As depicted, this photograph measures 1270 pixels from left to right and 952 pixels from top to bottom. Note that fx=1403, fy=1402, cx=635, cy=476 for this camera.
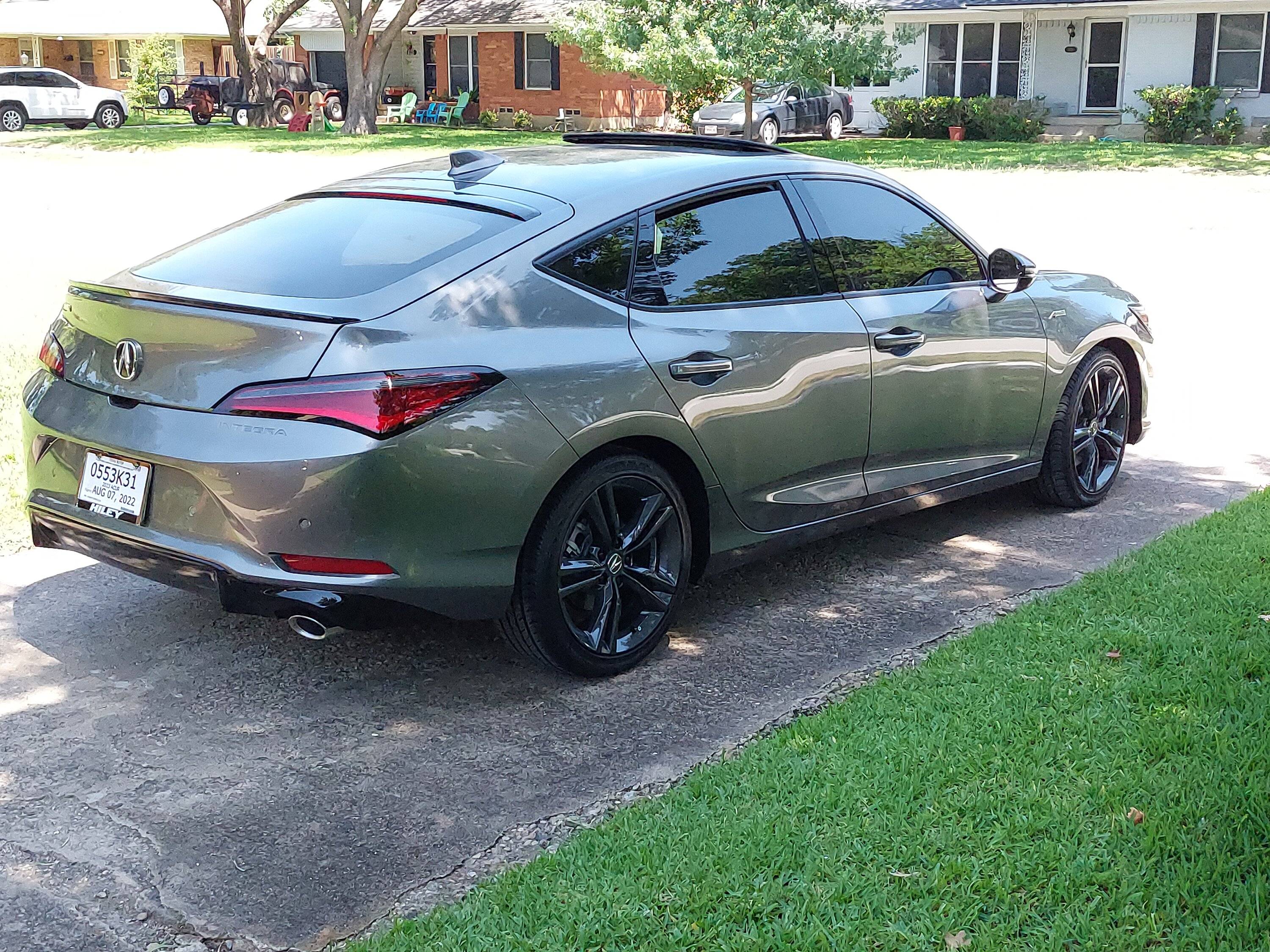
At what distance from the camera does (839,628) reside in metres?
5.09

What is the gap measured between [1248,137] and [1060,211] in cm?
1629

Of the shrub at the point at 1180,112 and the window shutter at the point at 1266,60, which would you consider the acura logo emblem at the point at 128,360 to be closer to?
the shrub at the point at 1180,112

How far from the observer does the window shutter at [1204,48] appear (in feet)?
111

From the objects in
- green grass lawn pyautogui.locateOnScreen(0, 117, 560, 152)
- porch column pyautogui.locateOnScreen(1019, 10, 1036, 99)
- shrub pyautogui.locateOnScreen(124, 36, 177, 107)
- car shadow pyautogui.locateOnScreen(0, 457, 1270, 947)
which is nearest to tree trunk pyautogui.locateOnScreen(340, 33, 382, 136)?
green grass lawn pyautogui.locateOnScreen(0, 117, 560, 152)

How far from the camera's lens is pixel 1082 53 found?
3647 centimetres

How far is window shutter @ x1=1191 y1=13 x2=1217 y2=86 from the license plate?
3480 cm

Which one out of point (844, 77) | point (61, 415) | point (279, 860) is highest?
point (844, 77)

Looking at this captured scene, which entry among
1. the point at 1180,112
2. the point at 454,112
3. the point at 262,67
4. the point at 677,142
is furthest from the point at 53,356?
the point at 262,67

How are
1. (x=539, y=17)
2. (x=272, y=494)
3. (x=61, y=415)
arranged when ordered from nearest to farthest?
1. (x=272, y=494)
2. (x=61, y=415)
3. (x=539, y=17)

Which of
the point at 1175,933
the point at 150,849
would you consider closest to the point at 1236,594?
the point at 1175,933

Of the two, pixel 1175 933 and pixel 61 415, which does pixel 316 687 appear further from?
pixel 1175 933

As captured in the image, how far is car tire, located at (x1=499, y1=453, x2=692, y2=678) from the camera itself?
4.31 metres

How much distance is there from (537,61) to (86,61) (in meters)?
26.9

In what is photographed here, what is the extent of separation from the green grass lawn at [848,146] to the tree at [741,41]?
1932mm
